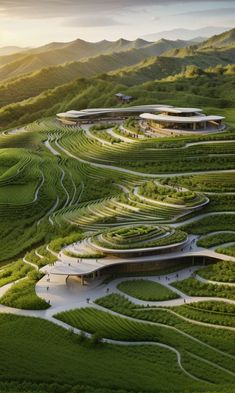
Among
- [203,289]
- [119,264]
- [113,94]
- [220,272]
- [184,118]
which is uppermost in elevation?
[113,94]

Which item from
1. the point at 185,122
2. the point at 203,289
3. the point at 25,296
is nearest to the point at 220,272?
the point at 203,289

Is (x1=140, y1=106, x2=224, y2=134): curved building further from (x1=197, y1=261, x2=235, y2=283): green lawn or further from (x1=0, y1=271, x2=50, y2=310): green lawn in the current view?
(x1=0, y1=271, x2=50, y2=310): green lawn

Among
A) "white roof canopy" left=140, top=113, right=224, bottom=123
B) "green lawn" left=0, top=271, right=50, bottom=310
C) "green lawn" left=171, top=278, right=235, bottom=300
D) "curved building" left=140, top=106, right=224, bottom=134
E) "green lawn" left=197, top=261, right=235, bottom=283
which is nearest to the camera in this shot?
"green lawn" left=0, top=271, right=50, bottom=310

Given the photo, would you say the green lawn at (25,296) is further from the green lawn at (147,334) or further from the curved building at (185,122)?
the curved building at (185,122)

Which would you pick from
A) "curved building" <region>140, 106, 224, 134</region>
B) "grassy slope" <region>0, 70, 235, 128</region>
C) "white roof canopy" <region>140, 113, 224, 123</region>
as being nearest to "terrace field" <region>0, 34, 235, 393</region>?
"curved building" <region>140, 106, 224, 134</region>

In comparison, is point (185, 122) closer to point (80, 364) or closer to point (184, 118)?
point (184, 118)

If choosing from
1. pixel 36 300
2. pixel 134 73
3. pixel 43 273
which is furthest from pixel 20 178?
pixel 134 73

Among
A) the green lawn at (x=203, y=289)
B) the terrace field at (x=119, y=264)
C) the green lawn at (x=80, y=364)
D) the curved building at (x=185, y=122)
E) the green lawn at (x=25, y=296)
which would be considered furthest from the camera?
the curved building at (x=185, y=122)

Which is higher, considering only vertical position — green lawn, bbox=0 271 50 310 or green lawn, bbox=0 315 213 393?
green lawn, bbox=0 271 50 310

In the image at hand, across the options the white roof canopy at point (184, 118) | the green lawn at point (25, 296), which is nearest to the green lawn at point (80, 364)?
the green lawn at point (25, 296)

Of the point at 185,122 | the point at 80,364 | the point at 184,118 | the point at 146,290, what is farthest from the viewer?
the point at 184,118

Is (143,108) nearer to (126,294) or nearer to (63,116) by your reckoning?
(63,116)
